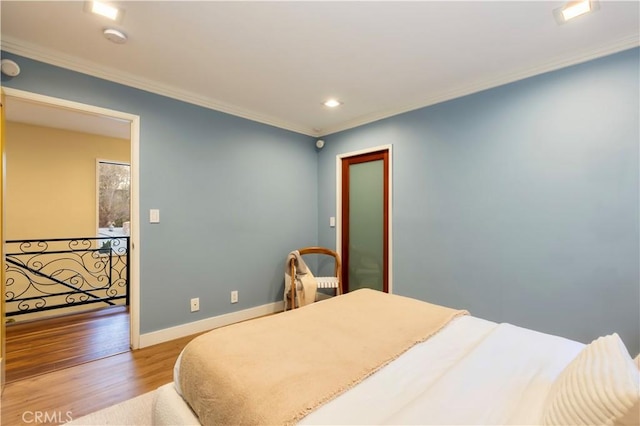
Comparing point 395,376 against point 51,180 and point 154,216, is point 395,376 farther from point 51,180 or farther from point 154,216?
point 51,180

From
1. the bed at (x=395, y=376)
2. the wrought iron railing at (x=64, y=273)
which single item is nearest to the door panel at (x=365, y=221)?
the bed at (x=395, y=376)

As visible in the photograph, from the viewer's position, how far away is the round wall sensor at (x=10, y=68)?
1928 mm

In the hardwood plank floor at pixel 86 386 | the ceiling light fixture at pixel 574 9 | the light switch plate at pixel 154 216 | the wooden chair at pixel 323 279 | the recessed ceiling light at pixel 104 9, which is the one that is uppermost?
the recessed ceiling light at pixel 104 9

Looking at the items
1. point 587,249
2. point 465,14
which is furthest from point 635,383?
point 465,14

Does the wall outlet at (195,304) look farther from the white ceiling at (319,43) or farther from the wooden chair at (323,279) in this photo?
the white ceiling at (319,43)

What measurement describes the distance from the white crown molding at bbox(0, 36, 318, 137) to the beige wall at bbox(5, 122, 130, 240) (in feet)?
8.38

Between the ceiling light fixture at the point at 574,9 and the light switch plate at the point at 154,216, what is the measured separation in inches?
131

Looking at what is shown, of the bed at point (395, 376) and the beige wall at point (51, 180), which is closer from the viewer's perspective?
the bed at point (395, 376)

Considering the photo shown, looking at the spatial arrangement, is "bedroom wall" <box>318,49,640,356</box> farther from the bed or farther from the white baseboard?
the white baseboard

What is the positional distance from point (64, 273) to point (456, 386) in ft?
17.0

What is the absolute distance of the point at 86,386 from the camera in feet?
6.66

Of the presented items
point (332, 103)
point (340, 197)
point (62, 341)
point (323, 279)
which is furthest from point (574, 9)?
point (62, 341)

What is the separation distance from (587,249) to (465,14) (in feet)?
6.09

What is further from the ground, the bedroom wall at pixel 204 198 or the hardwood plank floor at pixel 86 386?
the bedroom wall at pixel 204 198
